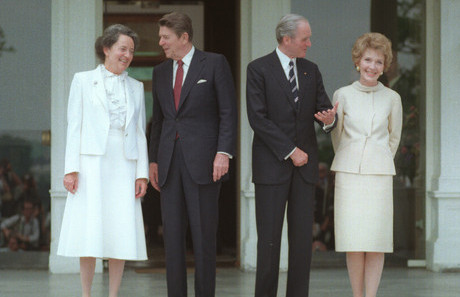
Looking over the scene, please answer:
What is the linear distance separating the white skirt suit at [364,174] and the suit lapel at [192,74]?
1.01 metres

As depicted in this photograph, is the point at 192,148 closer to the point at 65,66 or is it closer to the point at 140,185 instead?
the point at 140,185

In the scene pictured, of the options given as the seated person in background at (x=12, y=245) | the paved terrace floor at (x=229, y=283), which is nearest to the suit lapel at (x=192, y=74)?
the paved terrace floor at (x=229, y=283)

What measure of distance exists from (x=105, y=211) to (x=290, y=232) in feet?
4.07

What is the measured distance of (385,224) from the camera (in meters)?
6.17

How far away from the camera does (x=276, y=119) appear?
5.97m

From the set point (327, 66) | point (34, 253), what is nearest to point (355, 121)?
point (327, 66)

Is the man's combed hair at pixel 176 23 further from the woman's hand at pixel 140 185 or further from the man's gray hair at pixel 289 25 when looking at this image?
the woman's hand at pixel 140 185

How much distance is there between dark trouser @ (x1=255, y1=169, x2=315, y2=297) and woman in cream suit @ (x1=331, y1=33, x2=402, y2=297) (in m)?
0.27

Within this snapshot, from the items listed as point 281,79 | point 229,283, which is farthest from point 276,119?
point 229,283

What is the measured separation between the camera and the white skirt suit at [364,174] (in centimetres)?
611

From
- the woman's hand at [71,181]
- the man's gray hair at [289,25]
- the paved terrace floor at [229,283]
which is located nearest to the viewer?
the woman's hand at [71,181]

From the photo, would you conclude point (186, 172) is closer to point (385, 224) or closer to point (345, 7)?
point (385, 224)

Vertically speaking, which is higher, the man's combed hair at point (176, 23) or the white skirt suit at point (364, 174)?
the man's combed hair at point (176, 23)

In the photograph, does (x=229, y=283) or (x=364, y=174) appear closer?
(x=364, y=174)
